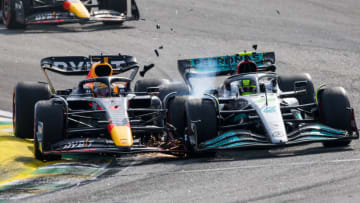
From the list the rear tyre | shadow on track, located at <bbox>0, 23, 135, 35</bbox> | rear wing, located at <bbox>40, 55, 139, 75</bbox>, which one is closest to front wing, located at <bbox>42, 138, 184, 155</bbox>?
the rear tyre

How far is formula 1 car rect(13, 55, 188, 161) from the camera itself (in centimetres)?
1172

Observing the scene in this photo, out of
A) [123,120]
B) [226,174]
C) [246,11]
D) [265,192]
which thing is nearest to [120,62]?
[123,120]

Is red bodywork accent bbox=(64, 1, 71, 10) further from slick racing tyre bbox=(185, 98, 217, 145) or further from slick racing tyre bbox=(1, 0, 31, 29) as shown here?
slick racing tyre bbox=(185, 98, 217, 145)

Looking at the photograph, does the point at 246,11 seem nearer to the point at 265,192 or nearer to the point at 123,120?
the point at 123,120

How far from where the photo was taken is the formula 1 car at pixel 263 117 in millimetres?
11836

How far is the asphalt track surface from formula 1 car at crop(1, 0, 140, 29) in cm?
43

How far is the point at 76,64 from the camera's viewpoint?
14.9 meters

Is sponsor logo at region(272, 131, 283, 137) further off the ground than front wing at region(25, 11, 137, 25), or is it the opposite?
front wing at region(25, 11, 137, 25)

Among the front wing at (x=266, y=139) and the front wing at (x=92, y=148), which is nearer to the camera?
the front wing at (x=92, y=148)

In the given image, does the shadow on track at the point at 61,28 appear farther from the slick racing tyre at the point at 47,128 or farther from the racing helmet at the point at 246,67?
the slick racing tyre at the point at 47,128

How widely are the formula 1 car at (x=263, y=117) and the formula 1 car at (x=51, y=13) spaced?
1100 centimetres

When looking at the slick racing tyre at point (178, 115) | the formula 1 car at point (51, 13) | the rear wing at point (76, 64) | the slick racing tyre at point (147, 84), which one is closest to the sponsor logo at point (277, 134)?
the slick racing tyre at point (178, 115)

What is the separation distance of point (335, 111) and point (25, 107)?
543 centimetres

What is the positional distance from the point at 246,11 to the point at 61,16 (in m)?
7.18
